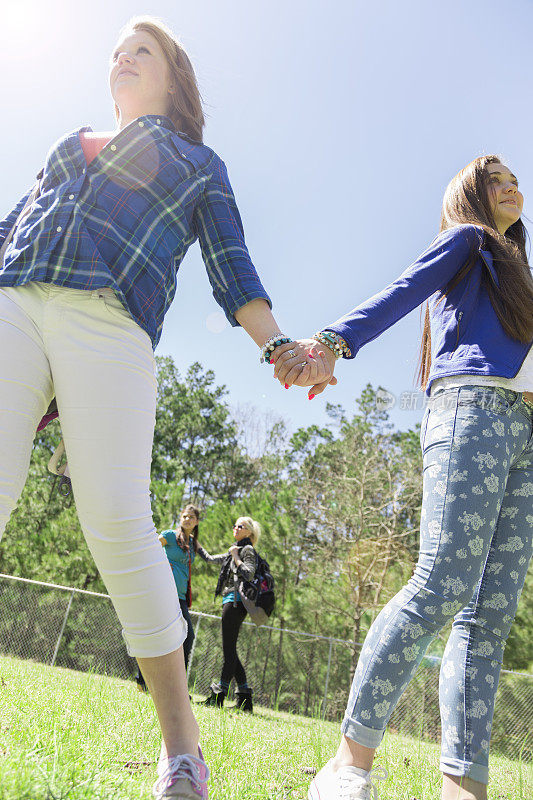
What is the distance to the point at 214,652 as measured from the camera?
33.3 ft

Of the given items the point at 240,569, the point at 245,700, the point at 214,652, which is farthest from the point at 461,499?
the point at 214,652

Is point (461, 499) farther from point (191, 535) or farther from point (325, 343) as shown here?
point (191, 535)

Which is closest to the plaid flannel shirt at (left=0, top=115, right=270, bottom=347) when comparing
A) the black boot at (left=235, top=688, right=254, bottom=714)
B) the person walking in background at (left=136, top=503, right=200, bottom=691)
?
the person walking in background at (left=136, top=503, right=200, bottom=691)

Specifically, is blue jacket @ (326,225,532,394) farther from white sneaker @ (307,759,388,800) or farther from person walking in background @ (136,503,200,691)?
person walking in background @ (136,503,200,691)

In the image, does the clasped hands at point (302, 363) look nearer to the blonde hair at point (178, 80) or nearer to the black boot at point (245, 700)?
the blonde hair at point (178, 80)

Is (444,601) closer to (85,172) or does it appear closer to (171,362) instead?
(85,172)

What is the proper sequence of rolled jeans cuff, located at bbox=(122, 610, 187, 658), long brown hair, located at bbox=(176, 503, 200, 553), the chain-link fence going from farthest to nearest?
1. the chain-link fence
2. long brown hair, located at bbox=(176, 503, 200, 553)
3. rolled jeans cuff, located at bbox=(122, 610, 187, 658)

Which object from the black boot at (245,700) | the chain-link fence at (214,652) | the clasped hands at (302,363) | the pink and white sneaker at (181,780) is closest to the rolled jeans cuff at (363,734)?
the pink and white sneaker at (181,780)

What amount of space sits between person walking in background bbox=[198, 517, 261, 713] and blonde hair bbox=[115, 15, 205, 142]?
5.05 metres

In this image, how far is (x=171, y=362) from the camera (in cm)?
3180

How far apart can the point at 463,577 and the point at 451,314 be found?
80cm

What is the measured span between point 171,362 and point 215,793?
31044mm

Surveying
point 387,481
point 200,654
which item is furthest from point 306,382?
point 387,481

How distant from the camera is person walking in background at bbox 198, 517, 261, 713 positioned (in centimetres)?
568
